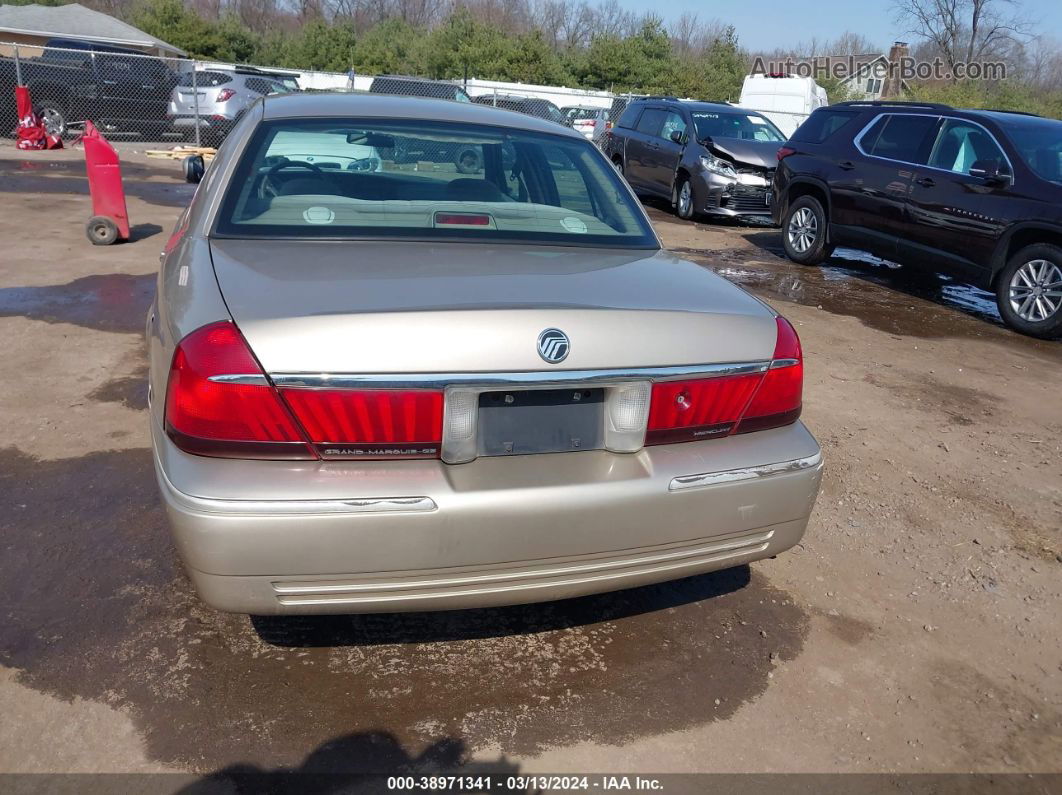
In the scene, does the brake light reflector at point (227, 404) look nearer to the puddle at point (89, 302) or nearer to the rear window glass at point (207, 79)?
the puddle at point (89, 302)

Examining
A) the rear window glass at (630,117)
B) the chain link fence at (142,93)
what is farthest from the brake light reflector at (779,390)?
the chain link fence at (142,93)

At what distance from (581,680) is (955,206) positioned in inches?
269

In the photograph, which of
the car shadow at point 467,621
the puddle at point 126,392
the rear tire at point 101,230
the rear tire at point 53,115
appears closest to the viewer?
the car shadow at point 467,621

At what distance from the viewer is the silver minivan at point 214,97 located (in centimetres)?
1845

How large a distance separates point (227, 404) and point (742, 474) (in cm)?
145

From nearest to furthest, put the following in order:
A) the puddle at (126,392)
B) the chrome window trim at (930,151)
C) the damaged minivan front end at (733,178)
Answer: the puddle at (126,392)
the chrome window trim at (930,151)
the damaged minivan front end at (733,178)

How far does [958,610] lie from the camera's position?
10.9 feet

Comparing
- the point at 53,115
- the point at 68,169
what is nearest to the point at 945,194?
the point at 68,169

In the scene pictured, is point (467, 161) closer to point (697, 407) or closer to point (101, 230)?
point (697, 407)

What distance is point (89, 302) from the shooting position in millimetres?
6766

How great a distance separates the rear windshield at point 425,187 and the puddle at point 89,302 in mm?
3419

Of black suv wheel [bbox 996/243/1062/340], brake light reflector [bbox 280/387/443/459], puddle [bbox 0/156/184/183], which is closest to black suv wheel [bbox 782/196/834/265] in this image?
black suv wheel [bbox 996/243/1062/340]

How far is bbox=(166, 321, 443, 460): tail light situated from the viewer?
7.16 feet

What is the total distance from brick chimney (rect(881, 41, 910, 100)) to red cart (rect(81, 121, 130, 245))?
41.4m
